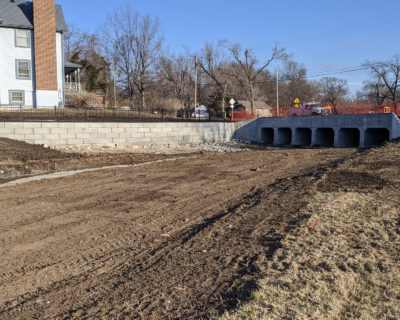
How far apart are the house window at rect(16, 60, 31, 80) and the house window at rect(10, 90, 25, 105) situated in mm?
1375

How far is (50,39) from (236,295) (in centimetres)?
3652

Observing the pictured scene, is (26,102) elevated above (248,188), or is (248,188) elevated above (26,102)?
(26,102)

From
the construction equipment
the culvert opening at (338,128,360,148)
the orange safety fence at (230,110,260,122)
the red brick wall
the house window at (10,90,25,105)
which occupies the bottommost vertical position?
the culvert opening at (338,128,360,148)

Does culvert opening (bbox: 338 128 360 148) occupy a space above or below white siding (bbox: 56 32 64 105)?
below

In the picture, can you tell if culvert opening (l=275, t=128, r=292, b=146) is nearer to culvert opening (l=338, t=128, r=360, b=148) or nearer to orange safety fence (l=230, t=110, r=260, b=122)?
orange safety fence (l=230, t=110, r=260, b=122)

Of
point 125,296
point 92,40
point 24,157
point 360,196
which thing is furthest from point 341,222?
point 92,40

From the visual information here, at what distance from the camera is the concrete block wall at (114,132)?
23.3m

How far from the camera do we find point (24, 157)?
17.3 metres

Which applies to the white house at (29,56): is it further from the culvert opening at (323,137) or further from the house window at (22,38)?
the culvert opening at (323,137)

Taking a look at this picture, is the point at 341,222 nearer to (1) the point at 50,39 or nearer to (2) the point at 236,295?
(2) the point at 236,295

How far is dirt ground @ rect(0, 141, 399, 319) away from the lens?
4.31 m

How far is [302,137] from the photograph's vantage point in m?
34.3

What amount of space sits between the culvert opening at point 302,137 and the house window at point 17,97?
24985 millimetres

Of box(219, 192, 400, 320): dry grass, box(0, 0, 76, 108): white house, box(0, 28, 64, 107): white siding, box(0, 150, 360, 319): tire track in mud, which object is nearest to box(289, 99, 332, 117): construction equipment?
box(0, 0, 76, 108): white house
